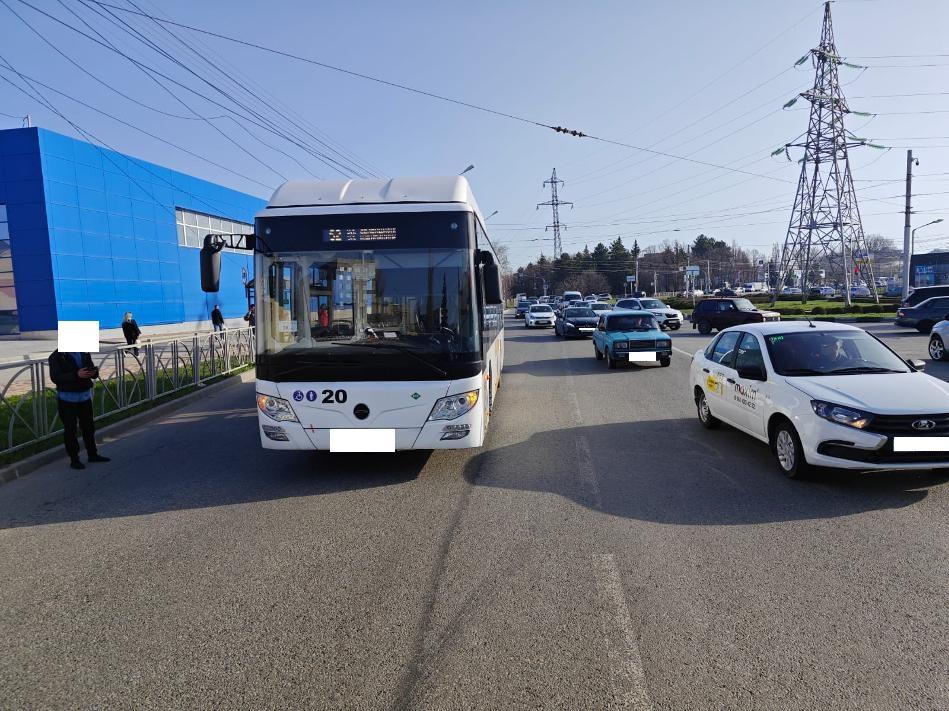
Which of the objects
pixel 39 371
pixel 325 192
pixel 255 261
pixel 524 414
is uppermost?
pixel 325 192

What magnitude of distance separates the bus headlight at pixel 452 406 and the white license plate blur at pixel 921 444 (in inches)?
149

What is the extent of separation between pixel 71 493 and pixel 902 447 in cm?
806

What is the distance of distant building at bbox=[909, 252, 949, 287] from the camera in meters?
52.8

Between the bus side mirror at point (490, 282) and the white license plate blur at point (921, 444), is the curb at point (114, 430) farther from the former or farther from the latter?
the white license plate blur at point (921, 444)

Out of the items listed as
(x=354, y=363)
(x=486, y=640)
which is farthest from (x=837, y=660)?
(x=354, y=363)

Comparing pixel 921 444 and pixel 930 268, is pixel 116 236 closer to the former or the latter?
pixel 921 444

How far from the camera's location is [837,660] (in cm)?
330

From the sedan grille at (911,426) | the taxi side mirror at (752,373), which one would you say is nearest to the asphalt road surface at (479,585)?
the sedan grille at (911,426)

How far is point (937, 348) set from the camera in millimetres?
17000

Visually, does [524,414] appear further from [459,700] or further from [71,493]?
[459,700]

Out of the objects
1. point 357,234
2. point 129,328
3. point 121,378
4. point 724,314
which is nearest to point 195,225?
point 129,328

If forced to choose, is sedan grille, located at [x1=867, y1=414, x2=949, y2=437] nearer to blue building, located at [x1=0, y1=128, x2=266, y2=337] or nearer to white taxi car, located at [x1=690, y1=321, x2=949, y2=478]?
white taxi car, located at [x1=690, y1=321, x2=949, y2=478]

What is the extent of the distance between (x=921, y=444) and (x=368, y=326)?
5079 millimetres

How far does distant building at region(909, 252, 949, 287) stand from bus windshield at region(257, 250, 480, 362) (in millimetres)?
57574
